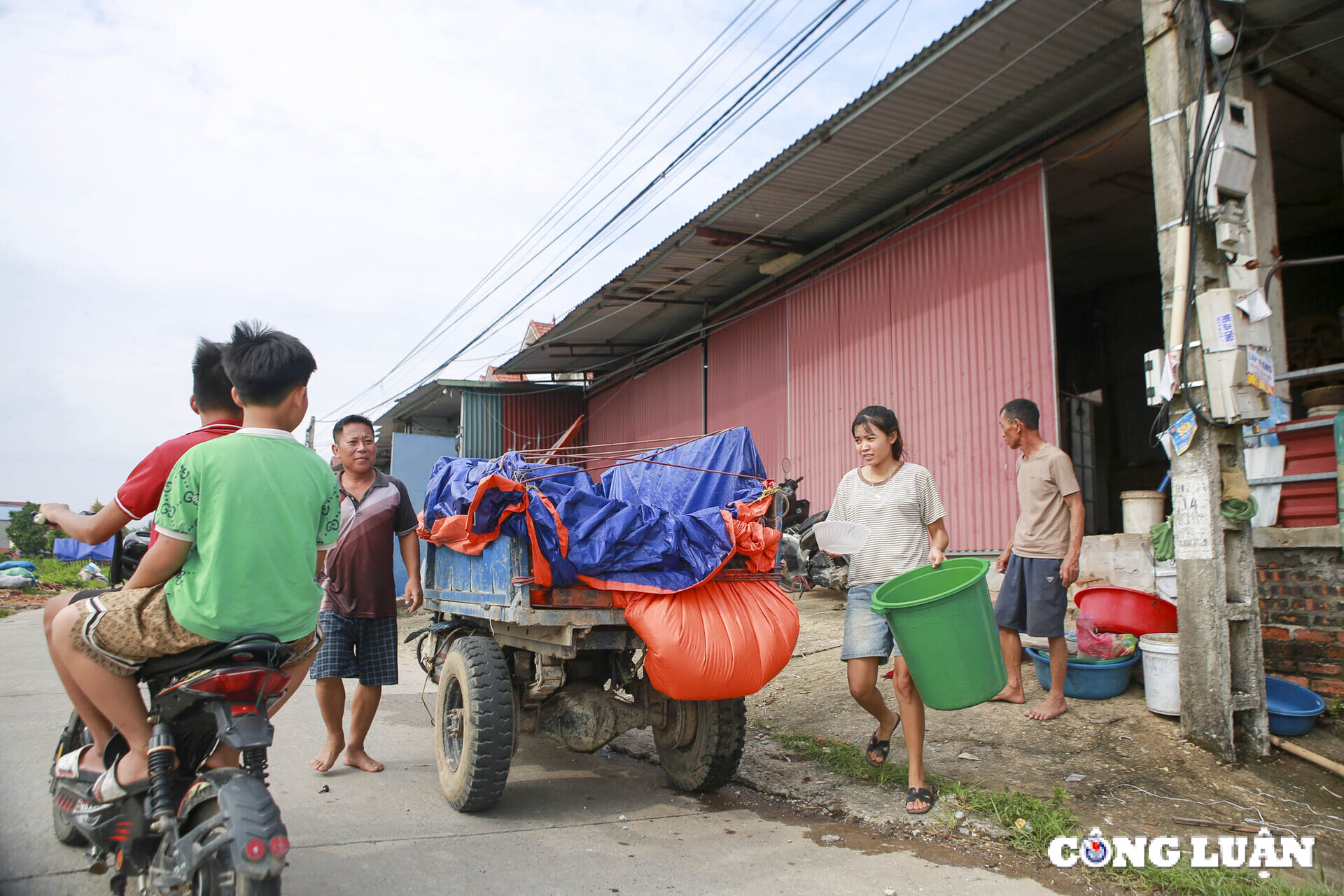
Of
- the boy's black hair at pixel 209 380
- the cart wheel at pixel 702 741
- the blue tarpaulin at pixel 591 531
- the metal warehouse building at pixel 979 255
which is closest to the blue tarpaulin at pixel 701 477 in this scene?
the blue tarpaulin at pixel 591 531

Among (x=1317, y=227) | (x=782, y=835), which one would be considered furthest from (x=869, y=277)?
(x=782, y=835)

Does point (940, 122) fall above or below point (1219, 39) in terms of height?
above

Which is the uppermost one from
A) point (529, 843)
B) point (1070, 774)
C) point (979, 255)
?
point (979, 255)

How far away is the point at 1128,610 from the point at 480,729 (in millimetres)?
4210

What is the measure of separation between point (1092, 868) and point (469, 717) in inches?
108

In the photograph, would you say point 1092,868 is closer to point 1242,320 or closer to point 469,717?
point 469,717

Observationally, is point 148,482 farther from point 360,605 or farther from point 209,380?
point 360,605

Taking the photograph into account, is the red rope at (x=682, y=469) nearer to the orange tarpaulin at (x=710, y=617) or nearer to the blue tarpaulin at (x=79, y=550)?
the orange tarpaulin at (x=710, y=617)

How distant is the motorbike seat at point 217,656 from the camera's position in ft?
8.23

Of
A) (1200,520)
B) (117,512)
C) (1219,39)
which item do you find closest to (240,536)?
(117,512)

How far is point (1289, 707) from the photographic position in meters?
4.69

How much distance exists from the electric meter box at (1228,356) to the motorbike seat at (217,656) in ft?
15.4

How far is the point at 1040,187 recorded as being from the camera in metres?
7.32

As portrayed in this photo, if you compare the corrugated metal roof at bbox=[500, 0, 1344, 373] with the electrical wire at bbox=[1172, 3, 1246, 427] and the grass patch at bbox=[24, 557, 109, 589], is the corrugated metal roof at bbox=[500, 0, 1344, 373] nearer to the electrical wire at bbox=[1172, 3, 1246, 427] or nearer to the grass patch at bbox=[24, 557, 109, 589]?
the electrical wire at bbox=[1172, 3, 1246, 427]
